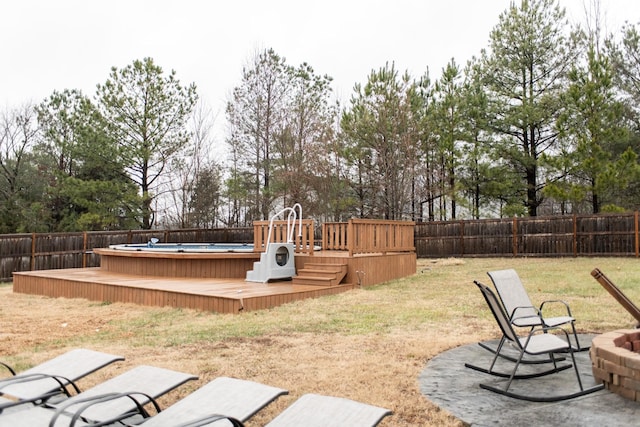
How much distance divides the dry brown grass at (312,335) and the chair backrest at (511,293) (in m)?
0.83

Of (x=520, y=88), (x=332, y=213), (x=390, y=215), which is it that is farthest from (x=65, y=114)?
(x=520, y=88)

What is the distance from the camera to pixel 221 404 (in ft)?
7.75

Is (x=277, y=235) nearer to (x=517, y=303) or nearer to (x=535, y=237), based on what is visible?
(x=517, y=303)

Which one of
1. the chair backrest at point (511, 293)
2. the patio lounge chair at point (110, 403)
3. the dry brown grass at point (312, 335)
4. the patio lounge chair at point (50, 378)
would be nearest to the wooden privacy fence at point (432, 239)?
the dry brown grass at point (312, 335)

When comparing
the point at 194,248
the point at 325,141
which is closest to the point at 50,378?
the point at 194,248

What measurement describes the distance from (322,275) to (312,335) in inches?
153

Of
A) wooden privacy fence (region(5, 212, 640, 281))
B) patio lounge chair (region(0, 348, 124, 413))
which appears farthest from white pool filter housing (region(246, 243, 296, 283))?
patio lounge chair (region(0, 348, 124, 413))

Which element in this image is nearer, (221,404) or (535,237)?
(221,404)

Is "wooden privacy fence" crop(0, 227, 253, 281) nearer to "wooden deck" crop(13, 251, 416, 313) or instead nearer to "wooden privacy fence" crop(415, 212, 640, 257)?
"wooden deck" crop(13, 251, 416, 313)

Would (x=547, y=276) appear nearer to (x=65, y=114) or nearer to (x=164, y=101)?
(x=164, y=101)

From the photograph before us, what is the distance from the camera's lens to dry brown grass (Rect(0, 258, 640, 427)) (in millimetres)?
3955

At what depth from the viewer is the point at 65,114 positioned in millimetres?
21203

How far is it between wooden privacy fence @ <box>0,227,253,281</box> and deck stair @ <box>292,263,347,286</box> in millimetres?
8328

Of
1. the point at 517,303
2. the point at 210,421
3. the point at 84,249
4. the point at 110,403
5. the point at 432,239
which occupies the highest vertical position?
the point at 432,239
